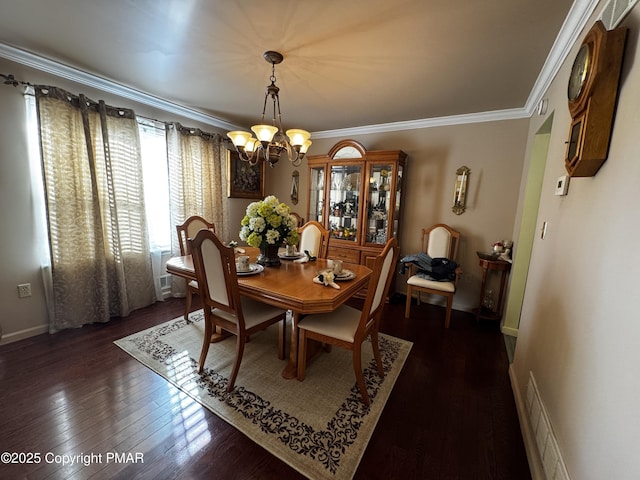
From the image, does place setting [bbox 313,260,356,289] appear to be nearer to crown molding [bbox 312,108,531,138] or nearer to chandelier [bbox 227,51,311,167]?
chandelier [bbox 227,51,311,167]

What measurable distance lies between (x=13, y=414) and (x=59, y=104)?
94.3 inches

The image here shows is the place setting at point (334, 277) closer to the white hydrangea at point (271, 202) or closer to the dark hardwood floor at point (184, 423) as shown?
the white hydrangea at point (271, 202)

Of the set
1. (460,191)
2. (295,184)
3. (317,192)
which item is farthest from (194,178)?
(460,191)

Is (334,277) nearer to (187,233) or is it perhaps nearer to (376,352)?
(376,352)

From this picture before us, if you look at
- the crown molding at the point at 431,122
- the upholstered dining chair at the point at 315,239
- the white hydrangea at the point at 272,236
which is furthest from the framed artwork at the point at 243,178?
the white hydrangea at the point at 272,236

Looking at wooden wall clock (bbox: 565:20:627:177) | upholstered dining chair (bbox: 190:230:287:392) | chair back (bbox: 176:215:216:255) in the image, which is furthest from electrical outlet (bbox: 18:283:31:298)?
wooden wall clock (bbox: 565:20:627:177)

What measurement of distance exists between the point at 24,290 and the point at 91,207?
89cm

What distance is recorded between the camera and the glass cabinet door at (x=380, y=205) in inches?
132

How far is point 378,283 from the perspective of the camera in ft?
5.39

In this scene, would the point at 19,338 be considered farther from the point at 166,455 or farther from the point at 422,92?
the point at 422,92

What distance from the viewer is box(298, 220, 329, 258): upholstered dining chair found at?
8.94ft

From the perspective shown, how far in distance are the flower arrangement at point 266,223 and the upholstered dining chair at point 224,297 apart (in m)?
0.42

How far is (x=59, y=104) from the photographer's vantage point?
2.26 m

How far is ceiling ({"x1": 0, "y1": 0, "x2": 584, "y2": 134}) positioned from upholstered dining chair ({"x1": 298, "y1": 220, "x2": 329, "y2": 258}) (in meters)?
1.37
